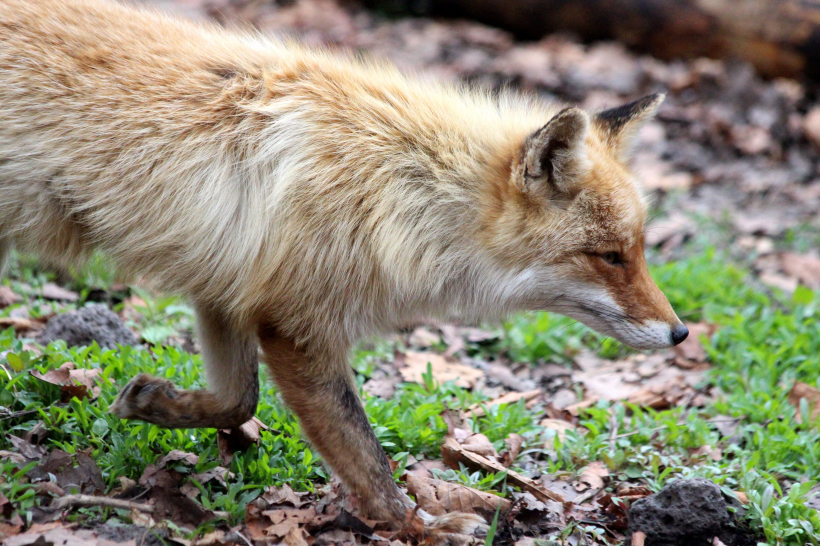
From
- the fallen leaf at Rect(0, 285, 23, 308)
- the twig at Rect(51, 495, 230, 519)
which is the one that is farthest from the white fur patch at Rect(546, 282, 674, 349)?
the fallen leaf at Rect(0, 285, 23, 308)

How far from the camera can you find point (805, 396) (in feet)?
18.4

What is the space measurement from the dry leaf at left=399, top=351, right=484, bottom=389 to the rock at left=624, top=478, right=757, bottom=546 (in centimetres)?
192

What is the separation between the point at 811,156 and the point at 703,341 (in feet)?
18.3

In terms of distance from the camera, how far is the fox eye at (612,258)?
413cm

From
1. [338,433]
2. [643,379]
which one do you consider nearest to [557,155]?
[338,433]

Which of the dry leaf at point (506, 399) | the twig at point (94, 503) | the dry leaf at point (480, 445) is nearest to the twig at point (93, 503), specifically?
the twig at point (94, 503)

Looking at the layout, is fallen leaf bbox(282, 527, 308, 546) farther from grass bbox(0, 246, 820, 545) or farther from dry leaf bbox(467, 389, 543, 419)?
dry leaf bbox(467, 389, 543, 419)

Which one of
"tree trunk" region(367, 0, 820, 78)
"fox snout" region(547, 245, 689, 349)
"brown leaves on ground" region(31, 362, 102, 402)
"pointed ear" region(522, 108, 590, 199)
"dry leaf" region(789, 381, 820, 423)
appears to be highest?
"tree trunk" region(367, 0, 820, 78)

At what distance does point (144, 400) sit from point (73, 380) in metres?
0.82

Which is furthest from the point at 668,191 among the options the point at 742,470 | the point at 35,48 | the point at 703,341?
the point at 35,48

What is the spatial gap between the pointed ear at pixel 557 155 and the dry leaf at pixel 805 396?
2.81m

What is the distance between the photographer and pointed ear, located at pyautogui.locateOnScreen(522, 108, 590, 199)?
12.3 ft

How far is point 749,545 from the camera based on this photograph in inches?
161

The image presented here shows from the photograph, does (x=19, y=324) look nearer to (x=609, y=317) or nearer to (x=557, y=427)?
(x=557, y=427)
